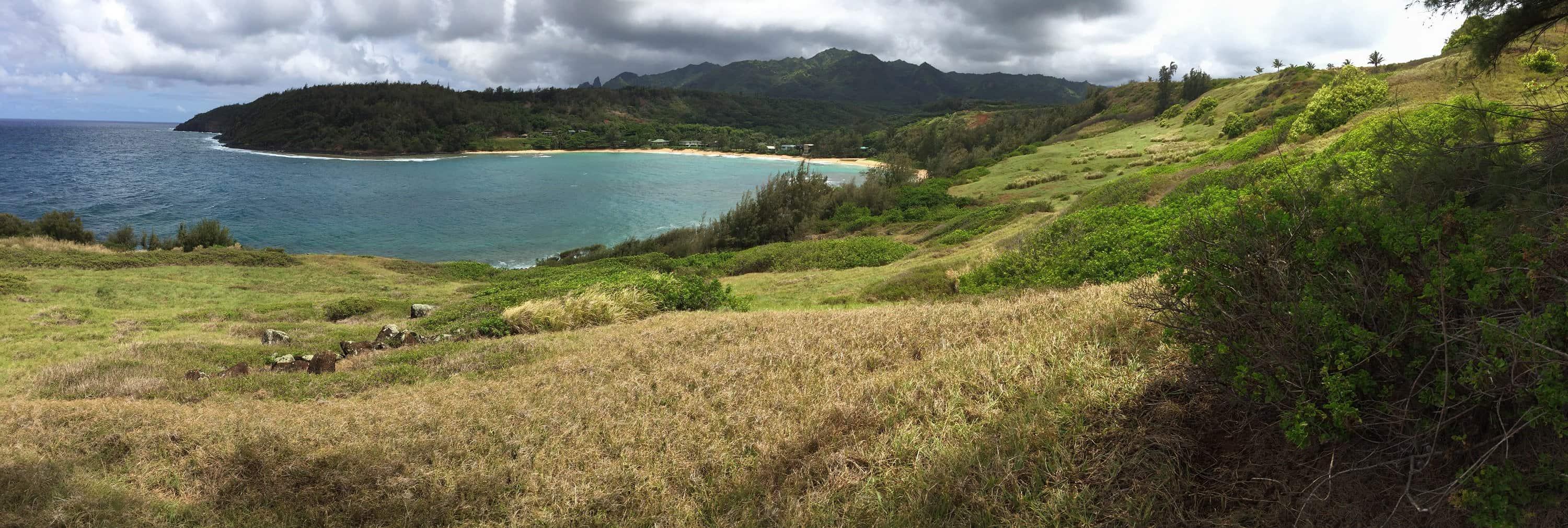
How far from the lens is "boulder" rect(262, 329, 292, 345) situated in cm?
1130

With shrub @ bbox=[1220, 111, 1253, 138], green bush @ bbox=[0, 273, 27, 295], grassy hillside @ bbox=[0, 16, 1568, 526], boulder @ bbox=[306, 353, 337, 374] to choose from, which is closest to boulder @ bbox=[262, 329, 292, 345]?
grassy hillside @ bbox=[0, 16, 1568, 526]

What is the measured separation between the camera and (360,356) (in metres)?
9.09

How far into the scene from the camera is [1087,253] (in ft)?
37.2

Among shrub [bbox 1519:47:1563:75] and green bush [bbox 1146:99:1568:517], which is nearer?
green bush [bbox 1146:99:1568:517]

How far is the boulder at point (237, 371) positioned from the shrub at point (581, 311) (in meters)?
3.70

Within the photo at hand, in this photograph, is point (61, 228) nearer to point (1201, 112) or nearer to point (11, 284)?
point (11, 284)

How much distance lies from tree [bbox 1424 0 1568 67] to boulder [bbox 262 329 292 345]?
15.7m

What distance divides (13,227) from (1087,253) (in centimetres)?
4335

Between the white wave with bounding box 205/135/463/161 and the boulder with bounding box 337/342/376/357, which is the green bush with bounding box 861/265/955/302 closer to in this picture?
the boulder with bounding box 337/342/376/357

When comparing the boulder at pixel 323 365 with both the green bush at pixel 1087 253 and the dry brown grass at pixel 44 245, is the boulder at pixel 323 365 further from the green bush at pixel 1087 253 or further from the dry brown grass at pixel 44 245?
the dry brown grass at pixel 44 245

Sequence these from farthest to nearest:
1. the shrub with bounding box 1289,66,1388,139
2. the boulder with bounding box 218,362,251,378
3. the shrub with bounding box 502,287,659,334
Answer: the shrub with bounding box 1289,66,1388,139 → the shrub with bounding box 502,287,659,334 → the boulder with bounding box 218,362,251,378

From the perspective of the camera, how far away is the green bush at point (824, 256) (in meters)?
24.1

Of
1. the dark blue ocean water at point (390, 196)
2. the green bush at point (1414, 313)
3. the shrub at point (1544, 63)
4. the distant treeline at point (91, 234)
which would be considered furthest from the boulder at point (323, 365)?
the dark blue ocean water at point (390, 196)

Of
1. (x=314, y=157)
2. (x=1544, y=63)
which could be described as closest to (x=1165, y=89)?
(x=1544, y=63)
